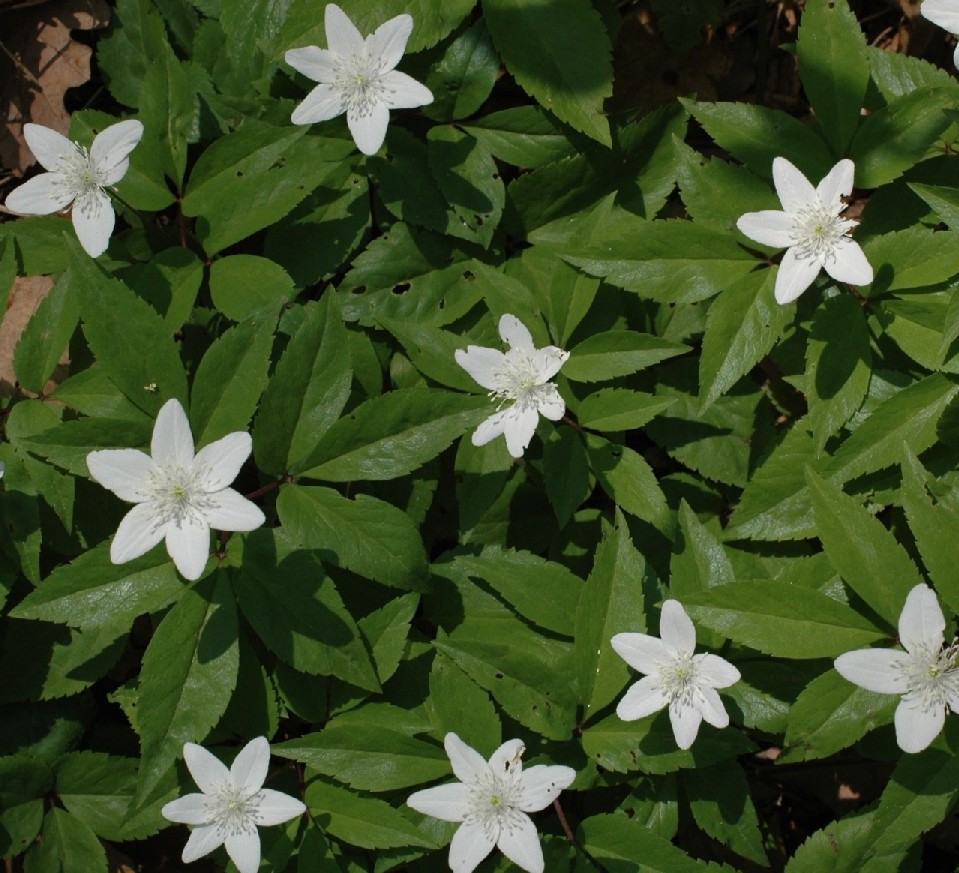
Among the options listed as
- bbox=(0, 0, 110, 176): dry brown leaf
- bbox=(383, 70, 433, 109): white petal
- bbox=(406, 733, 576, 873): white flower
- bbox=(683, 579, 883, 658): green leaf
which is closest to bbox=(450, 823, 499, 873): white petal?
bbox=(406, 733, 576, 873): white flower

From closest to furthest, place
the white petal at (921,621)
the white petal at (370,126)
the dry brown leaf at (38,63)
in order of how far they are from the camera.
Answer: the white petal at (921,621) → the white petal at (370,126) → the dry brown leaf at (38,63)

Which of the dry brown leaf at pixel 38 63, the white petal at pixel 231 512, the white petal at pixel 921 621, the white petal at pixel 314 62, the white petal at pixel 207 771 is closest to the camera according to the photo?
the white petal at pixel 921 621

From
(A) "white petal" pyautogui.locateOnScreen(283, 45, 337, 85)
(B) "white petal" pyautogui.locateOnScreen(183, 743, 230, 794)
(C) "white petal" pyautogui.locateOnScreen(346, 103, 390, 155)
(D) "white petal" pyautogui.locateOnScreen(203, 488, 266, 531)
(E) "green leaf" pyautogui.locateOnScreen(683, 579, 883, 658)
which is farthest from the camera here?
(C) "white petal" pyautogui.locateOnScreen(346, 103, 390, 155)

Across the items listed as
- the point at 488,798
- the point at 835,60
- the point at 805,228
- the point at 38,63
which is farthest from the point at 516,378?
the point at 38,63

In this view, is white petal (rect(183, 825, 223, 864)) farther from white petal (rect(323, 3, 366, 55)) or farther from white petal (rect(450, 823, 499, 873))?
white petal (rect(323, 3, 366, 55))

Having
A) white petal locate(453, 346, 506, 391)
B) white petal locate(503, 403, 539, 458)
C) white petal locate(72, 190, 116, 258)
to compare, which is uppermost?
white petal locate(72, 190, 116, 258)

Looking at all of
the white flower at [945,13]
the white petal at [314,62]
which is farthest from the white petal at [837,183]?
the white petal at [314,62]

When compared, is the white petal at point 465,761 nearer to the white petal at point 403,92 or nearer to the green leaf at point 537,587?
the green leaf at point 537,587

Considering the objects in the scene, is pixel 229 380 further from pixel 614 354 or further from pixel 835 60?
pixel 835 60
